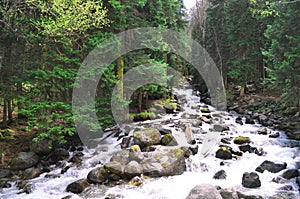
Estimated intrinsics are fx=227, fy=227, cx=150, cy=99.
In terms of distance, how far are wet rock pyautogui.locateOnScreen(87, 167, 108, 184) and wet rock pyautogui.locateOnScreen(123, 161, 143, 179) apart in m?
0.71

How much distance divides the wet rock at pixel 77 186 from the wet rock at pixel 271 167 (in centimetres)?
605

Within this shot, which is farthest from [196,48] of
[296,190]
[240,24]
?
[296,190]

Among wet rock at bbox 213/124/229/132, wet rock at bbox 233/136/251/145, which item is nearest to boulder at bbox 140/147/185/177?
wet rock at bbox 233/136/251/145

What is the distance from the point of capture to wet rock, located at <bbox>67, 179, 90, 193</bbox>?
23.5ft

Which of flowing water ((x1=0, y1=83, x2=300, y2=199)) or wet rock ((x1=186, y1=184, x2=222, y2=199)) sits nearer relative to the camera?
wet rock ((x1=186, y1=184, x2=222, y2=199))

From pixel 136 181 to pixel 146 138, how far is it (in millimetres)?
2681

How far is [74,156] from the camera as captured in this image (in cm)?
964

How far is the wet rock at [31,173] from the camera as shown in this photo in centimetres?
808

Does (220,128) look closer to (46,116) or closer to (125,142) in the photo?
(125,142)

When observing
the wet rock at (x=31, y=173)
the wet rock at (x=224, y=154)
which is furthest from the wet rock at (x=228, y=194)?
the wet rock at (x=31, y=173)

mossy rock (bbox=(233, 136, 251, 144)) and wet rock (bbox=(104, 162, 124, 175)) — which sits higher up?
mossy rock (bbox=(233, 136, 251, 144))

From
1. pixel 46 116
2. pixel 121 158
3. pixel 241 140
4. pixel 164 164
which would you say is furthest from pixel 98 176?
pixel 241 140

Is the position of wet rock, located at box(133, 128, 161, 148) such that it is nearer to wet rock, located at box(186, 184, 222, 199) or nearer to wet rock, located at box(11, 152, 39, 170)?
wet rock, located at box(186, 184, 222, 199)

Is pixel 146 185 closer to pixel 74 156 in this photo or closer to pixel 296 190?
pixel 74 156
